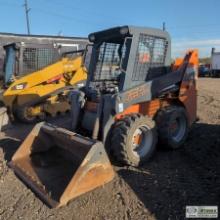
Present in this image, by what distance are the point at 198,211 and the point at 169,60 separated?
10.7 ft

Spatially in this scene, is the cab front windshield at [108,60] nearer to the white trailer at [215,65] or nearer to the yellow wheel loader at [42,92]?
the yellow wheel loader at [42,92]

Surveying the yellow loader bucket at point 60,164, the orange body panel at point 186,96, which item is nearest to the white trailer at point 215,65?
the orange body panel at point 186,96

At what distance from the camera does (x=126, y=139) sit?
4.87 metres

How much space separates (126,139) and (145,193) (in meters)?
0.93

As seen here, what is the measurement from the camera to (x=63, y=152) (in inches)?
214

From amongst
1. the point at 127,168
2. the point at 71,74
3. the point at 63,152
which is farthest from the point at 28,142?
the point at 71,74

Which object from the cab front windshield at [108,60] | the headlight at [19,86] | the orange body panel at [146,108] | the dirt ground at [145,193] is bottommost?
the dirt ground at [145,193]

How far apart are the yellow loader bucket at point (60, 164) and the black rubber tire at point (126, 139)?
0.48 metres

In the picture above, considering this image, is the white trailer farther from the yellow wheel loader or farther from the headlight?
the headlight

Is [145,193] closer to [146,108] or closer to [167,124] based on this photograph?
[167,124]

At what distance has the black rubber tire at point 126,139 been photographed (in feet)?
16.0

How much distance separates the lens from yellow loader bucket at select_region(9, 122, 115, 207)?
4.12 metres

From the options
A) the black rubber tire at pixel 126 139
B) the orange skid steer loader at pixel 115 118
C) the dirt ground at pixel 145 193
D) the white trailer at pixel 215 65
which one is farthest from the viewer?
the white trailer at pixel 215 65

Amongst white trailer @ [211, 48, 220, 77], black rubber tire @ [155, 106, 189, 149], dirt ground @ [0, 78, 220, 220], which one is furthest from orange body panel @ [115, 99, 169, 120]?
white trailer @ [211, 48, 220, 77]
